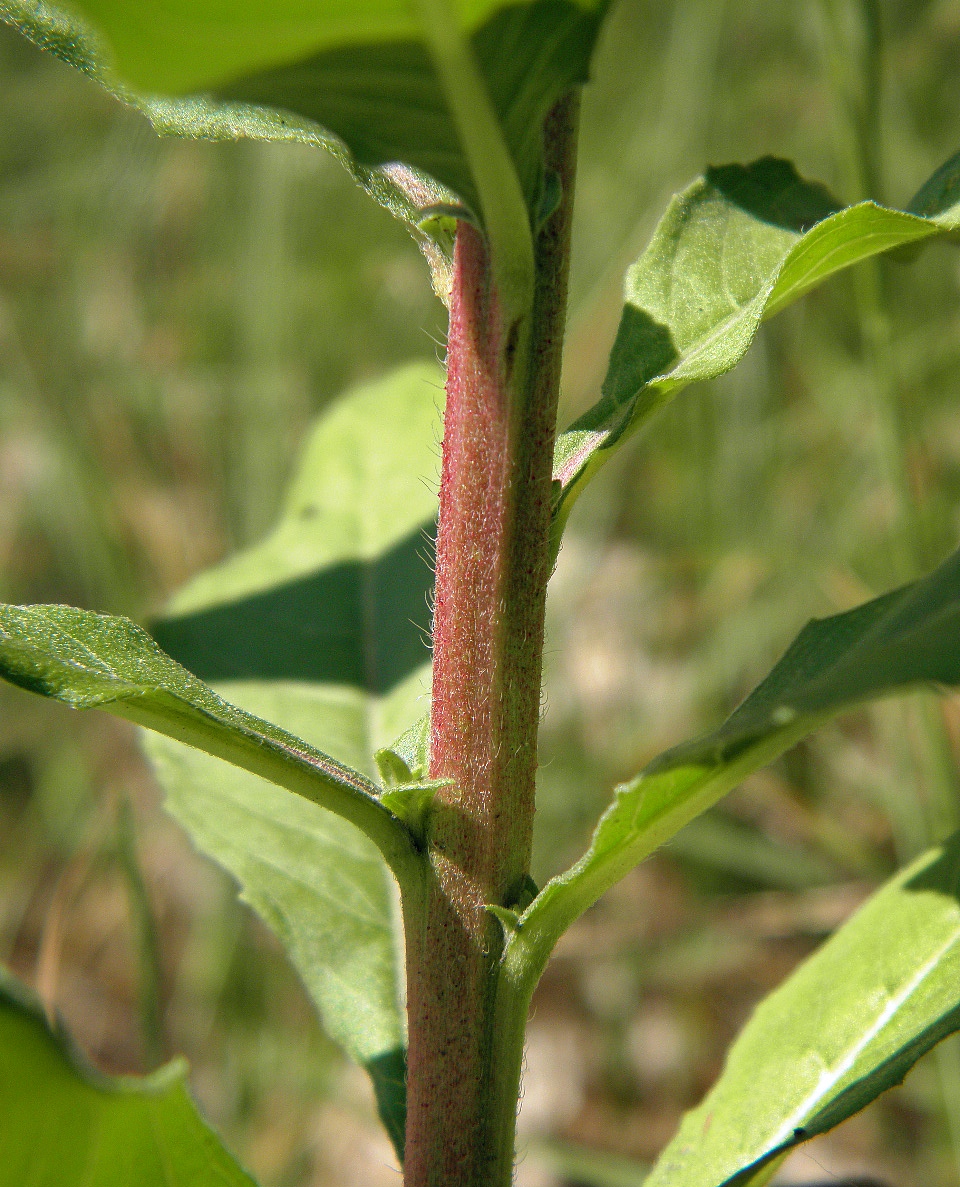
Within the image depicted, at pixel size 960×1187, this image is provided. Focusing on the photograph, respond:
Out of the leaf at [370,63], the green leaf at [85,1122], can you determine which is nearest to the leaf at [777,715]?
the green leaf at [85,1122]

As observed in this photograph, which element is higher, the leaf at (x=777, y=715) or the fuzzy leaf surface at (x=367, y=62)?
the fuzzy leaf surface at (x=367, y=62)

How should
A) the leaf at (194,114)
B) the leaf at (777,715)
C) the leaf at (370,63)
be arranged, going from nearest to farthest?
1. the leaf at (370,63)
2. the leaf at (777,715)
3. the leaf at (194,114)

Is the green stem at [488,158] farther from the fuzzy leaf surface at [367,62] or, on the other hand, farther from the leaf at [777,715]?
the leaf at [777,715]

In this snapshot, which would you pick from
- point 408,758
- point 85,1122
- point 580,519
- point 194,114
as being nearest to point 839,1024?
point 408,758

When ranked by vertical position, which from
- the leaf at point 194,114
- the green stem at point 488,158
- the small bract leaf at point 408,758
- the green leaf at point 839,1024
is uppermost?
the leaf at point 194,114

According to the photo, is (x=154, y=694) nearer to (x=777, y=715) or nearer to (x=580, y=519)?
(x=777, y=715)

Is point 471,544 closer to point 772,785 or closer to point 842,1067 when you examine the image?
point 842,1067

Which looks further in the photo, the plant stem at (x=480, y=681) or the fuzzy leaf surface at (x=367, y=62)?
the plant stem at (x=480, y=681)
